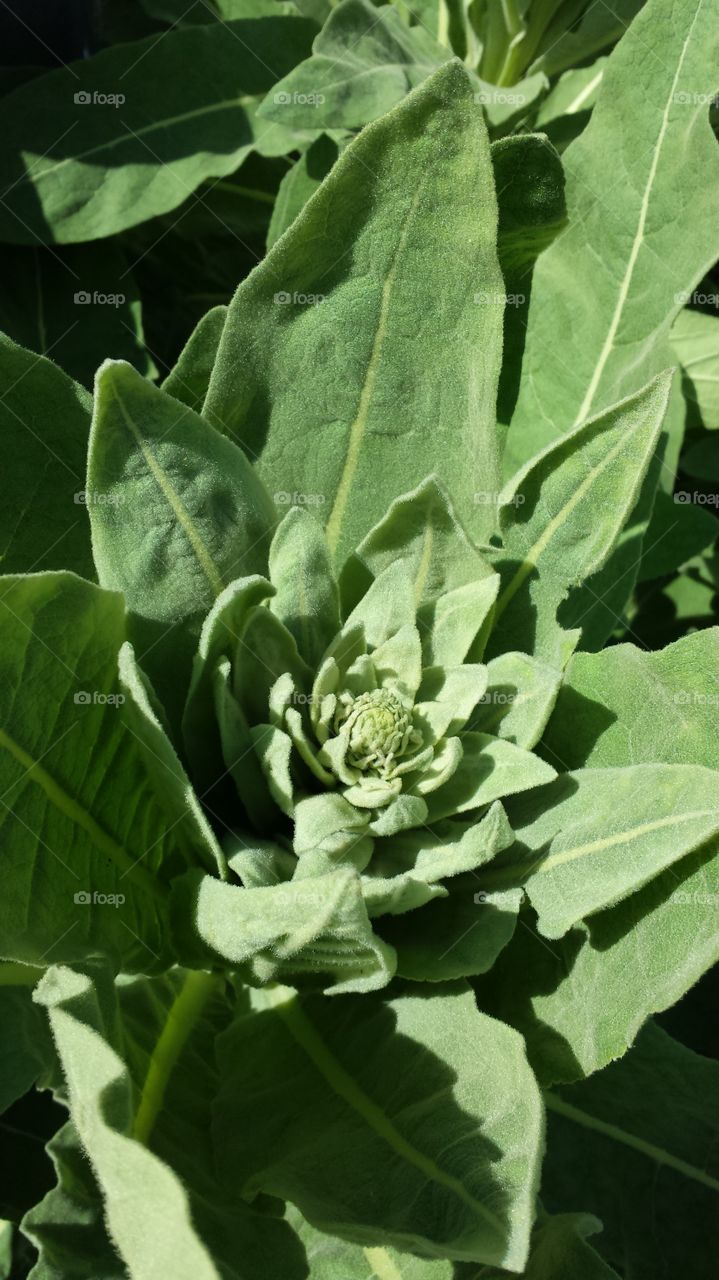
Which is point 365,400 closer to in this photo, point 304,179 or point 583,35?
point 304,179

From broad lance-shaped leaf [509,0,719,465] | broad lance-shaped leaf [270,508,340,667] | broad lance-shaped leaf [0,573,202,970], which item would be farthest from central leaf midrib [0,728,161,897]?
broad lance-shaped leaf [509,0,719,465]

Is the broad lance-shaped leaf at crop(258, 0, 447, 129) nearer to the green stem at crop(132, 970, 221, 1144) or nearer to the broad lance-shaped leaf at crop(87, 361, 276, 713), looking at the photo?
the broad lance-shaped leaf at crop(87, 361, 276, 713)

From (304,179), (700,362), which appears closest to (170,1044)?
(304,179)

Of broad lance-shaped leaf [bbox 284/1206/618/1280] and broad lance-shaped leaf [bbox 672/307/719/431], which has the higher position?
broad lance-shaped leaf [bbox 672/307/719/431]

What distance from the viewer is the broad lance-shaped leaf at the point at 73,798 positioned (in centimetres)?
141

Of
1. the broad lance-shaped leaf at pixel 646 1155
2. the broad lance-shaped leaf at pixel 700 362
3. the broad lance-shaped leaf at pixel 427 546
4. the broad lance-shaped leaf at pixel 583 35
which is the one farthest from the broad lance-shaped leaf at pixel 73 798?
the broad lance-shaped leaf at pixel 583 35

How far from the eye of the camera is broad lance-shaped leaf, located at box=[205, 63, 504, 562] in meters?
1.66

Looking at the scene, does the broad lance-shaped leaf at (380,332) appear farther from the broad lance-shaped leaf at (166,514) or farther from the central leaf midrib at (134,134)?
the central leaf midrib at (134,134)

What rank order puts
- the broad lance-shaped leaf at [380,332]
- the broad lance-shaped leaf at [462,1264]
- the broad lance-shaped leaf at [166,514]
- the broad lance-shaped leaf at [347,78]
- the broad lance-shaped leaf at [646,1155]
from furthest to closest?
the broad lance-shaped leaf at [347,78]
the broad lance-shaped leaf at [646,1155]
the broad lance-shaped leaf at [380,332]
the broad lance-shaped leaf at [462,1264]
the broad lance-shaped leaf at [166,514]

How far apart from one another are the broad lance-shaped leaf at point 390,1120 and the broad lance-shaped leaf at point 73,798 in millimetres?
236

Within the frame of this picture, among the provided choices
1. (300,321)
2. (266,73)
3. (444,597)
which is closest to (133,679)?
(444,597)

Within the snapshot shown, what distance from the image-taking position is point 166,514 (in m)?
1.52

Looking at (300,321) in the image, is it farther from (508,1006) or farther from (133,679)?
(508,1006)

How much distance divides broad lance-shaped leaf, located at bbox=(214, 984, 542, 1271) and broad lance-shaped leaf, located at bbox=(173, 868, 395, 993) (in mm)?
133
